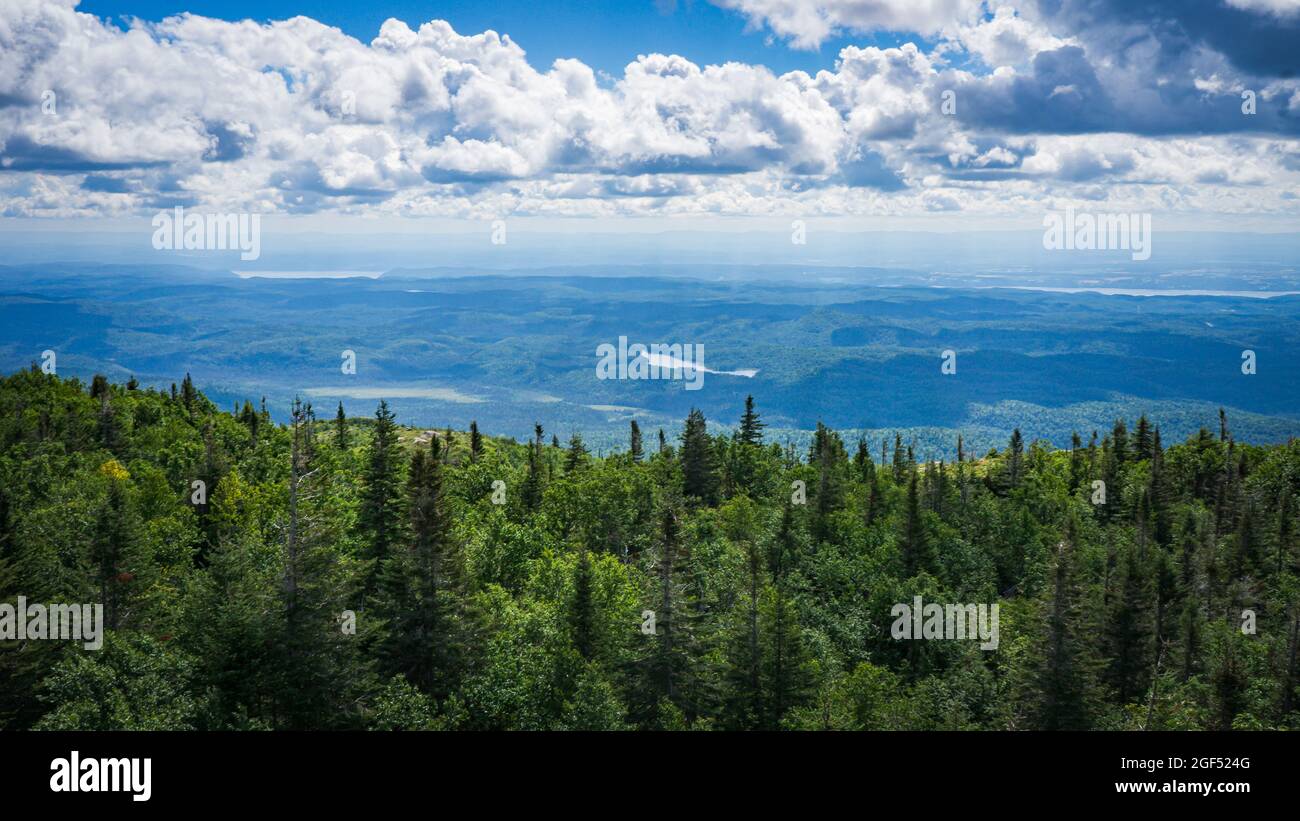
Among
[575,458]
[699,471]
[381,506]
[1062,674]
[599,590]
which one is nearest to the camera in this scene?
[1062,674]

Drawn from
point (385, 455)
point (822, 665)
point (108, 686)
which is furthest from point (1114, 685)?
point (108, 686)

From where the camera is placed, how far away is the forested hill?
1324 inches

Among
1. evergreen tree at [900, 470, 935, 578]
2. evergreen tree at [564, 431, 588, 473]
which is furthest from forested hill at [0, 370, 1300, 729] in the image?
evergreen tree at [564, 431, 588, 473]

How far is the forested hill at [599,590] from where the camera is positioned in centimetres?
3362

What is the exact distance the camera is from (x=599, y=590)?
163ft

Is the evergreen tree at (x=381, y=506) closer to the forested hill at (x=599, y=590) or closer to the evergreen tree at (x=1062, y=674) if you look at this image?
the forested hill at (x=599, y=590)

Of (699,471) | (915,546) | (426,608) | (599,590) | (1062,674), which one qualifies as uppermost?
(426,608)

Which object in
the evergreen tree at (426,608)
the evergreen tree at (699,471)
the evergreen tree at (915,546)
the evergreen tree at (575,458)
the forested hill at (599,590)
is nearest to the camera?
the forested hill at (599,590)

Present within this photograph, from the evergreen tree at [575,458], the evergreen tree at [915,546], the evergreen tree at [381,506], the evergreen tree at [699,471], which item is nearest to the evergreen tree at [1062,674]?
the evergreen tree at [915,546]

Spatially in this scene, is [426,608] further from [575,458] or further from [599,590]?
[575,458]

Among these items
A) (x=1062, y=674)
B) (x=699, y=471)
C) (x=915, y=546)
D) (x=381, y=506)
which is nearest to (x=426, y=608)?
(x=381, y=506)

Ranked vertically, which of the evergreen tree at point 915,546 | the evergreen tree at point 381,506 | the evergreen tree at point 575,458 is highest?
the evergreen tree at point 381,506

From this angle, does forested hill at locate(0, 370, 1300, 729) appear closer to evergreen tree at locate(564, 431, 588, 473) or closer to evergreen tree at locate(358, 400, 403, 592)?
evergreen tree at locate(358, 400, 403, 592)
